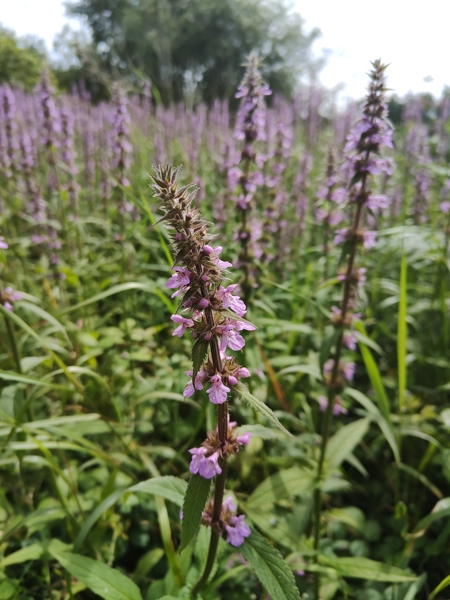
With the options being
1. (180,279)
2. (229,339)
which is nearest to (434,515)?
(229,339)

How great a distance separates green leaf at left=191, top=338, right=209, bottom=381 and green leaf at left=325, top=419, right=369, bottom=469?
6.45ft

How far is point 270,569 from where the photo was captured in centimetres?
151

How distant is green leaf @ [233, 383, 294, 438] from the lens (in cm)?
125

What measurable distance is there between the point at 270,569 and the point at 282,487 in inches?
46.5

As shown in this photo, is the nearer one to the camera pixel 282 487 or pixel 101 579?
pixel 101 579

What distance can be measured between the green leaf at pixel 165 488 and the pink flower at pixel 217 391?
1.89 ft

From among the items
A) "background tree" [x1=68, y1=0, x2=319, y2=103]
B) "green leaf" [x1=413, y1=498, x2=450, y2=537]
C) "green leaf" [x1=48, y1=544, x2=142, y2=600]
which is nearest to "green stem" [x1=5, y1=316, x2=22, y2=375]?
"green leaf" [x1=48, y1=544, x2=142, y2=600]

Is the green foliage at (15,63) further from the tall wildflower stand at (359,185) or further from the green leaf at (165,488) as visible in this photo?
the green leaf at (165,488)

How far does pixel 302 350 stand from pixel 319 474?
1884 millimetres

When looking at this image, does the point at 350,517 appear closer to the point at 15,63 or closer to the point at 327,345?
the point at 327,345

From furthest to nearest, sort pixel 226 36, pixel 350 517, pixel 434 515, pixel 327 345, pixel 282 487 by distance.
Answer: pixel 226 36 < pixel 350 517 < pixel 327 345 < pixel 282 487 < pixel 434 515

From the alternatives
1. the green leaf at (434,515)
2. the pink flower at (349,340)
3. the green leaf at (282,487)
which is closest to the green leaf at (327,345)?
the pink flower at (349,340)

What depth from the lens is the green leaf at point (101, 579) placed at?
1.83m

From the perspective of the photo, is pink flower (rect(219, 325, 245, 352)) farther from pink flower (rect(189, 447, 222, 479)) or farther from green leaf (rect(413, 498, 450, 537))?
green leaf (rect(413, 498, 450, 537))
